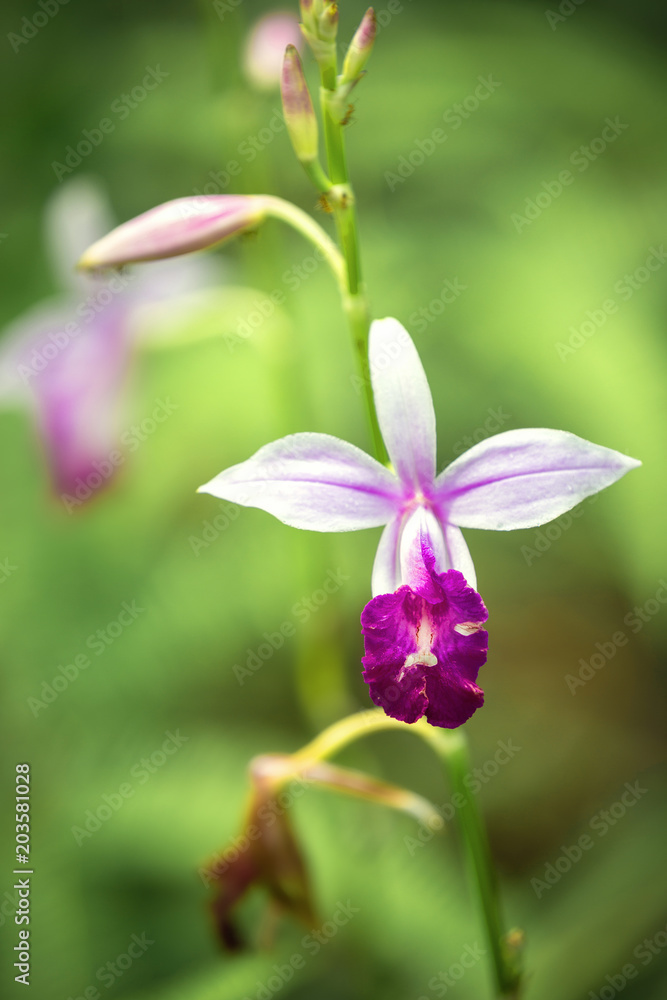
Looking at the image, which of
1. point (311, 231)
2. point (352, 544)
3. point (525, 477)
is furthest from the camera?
point (352, 544)

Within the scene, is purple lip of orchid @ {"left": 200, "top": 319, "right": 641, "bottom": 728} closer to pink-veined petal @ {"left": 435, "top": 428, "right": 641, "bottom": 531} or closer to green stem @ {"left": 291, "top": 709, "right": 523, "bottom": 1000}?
pink-veined petal @ {"left": 435, "top": 428, "right": 641, "bottom": 531}

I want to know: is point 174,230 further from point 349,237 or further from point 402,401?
point 402,401

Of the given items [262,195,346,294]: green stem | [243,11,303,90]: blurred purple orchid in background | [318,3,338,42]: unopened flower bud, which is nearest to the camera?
[318,3,338,42]: unopened flower bud

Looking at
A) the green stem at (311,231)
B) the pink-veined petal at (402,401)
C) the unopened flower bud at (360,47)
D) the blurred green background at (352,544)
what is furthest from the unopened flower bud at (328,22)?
the blurred green background at (352,544)

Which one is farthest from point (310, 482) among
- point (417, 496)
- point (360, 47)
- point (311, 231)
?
point (360, 47)

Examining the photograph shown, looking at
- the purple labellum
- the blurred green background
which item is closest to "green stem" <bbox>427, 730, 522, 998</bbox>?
the purple labellum
